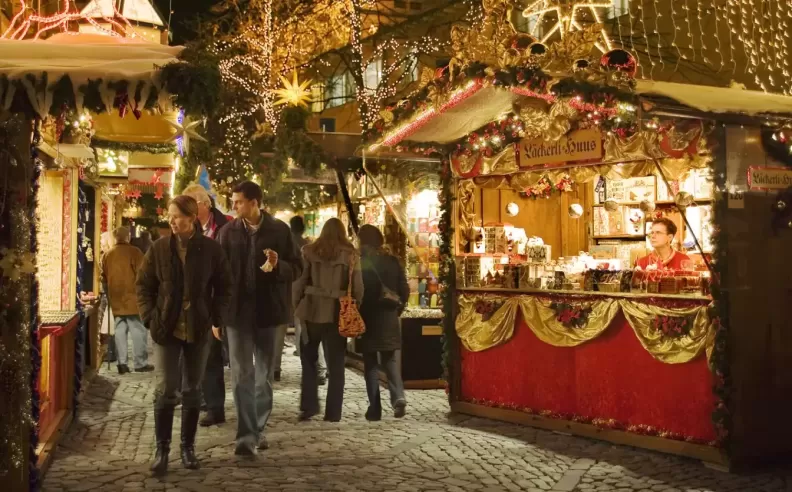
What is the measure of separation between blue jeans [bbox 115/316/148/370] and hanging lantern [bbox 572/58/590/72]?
7.86 metres

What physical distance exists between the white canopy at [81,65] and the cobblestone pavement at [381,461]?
2773 millimetres

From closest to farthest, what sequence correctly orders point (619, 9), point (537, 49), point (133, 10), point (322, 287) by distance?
point (537, 49) → point (322, 287) → point (133, 10) → point (619, 9)

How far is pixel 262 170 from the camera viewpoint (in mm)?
16031

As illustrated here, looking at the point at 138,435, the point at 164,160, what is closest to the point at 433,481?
the point at 138,435

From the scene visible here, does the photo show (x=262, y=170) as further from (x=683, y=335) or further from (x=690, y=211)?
(x=683, y=335)

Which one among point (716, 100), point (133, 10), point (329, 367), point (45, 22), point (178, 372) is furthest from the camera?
point (133, 10)

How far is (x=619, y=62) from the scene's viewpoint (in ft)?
24.5

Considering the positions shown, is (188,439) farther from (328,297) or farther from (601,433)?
(601,433)

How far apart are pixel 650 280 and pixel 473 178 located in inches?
104

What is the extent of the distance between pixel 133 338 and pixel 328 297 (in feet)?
17.5

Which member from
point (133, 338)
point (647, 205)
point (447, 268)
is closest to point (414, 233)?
point (447, 268)

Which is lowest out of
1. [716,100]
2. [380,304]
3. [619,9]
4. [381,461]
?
[381,461]

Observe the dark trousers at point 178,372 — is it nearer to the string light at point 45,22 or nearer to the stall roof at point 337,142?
the string light at point 45,22

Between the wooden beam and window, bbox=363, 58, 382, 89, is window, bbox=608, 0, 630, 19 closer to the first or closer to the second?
the wooden beam
